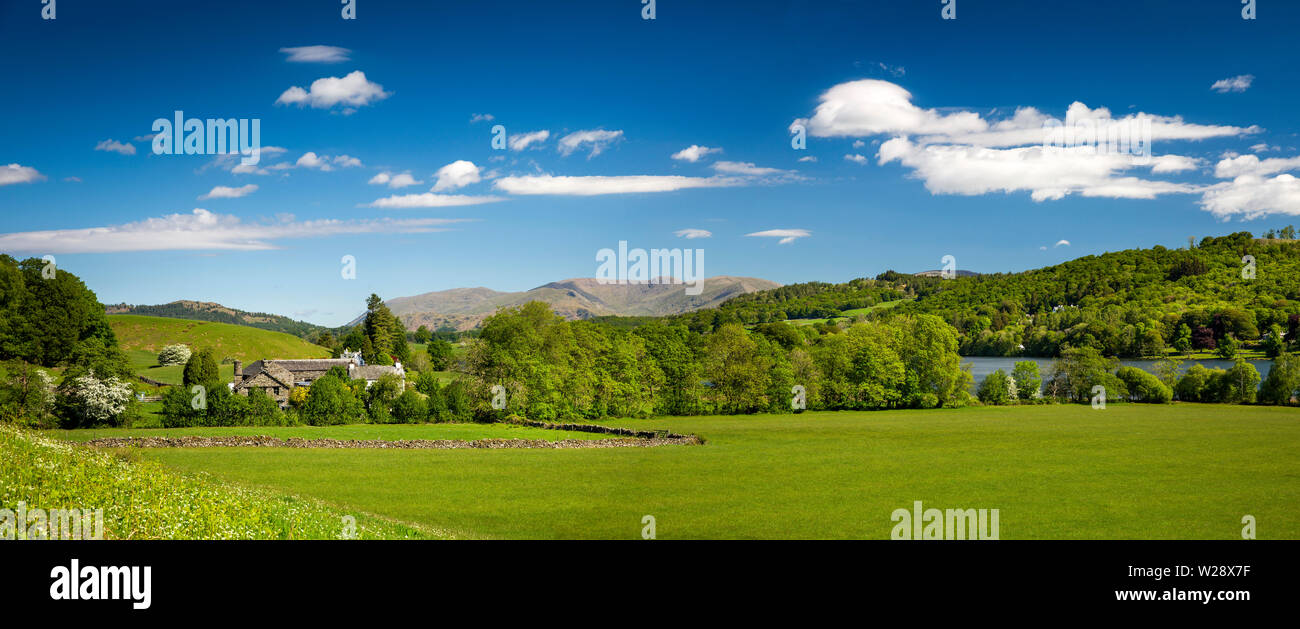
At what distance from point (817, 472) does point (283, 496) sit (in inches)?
777

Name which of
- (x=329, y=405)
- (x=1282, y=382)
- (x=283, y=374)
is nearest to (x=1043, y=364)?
(x=1282, y=382)

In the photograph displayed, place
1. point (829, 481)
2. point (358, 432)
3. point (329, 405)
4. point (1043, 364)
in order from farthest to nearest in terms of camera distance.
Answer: point (1043, 364) < point (329, 405) < point (358, 432) < point (829, 481)

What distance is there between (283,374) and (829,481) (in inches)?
2272

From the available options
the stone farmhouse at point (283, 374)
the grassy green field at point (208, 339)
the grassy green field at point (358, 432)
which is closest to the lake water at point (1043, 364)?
the grassy green field at point (358, 432)

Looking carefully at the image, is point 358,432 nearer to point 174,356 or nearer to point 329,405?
point 329,405

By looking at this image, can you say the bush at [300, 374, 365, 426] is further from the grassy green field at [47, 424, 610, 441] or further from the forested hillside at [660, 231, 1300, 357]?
the forested hillside at [660, 231, 1300, 357]

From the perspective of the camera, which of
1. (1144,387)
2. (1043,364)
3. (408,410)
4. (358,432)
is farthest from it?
(1043,364)

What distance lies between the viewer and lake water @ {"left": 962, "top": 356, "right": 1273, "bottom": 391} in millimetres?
78050

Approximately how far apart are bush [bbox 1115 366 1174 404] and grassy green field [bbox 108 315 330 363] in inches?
4324

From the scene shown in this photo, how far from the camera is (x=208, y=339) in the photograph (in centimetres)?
11938

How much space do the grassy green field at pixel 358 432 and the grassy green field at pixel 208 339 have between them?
73.7 meters
